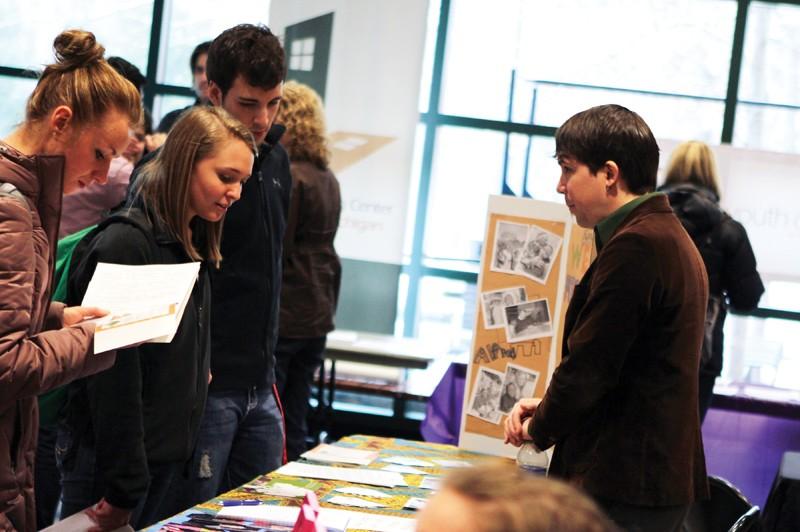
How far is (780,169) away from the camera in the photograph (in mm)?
6270

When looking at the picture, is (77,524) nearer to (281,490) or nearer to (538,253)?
(281,490)

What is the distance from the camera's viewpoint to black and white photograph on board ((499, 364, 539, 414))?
3705 mm

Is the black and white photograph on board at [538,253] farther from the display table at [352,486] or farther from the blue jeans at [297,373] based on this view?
the blue jeans at [297,373]

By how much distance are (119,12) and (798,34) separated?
437 centimetres

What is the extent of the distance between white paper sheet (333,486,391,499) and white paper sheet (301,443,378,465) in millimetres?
333

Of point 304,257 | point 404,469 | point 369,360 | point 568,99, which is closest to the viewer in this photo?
point 404,469

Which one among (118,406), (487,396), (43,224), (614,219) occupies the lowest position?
(487,396)

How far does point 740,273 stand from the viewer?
15.5ft

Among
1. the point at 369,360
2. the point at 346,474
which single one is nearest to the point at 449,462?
the point at 346,474

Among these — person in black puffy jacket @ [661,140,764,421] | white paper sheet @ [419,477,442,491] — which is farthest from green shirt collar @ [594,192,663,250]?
person in black puffy jacket @ [661,140,764,421]

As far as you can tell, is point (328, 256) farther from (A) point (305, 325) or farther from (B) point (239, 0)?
(B) point (239, 0)

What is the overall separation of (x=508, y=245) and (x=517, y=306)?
214 millimetres

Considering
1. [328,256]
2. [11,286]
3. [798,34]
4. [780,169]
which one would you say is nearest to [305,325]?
[328,256]

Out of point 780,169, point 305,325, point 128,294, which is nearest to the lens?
point 128,294
